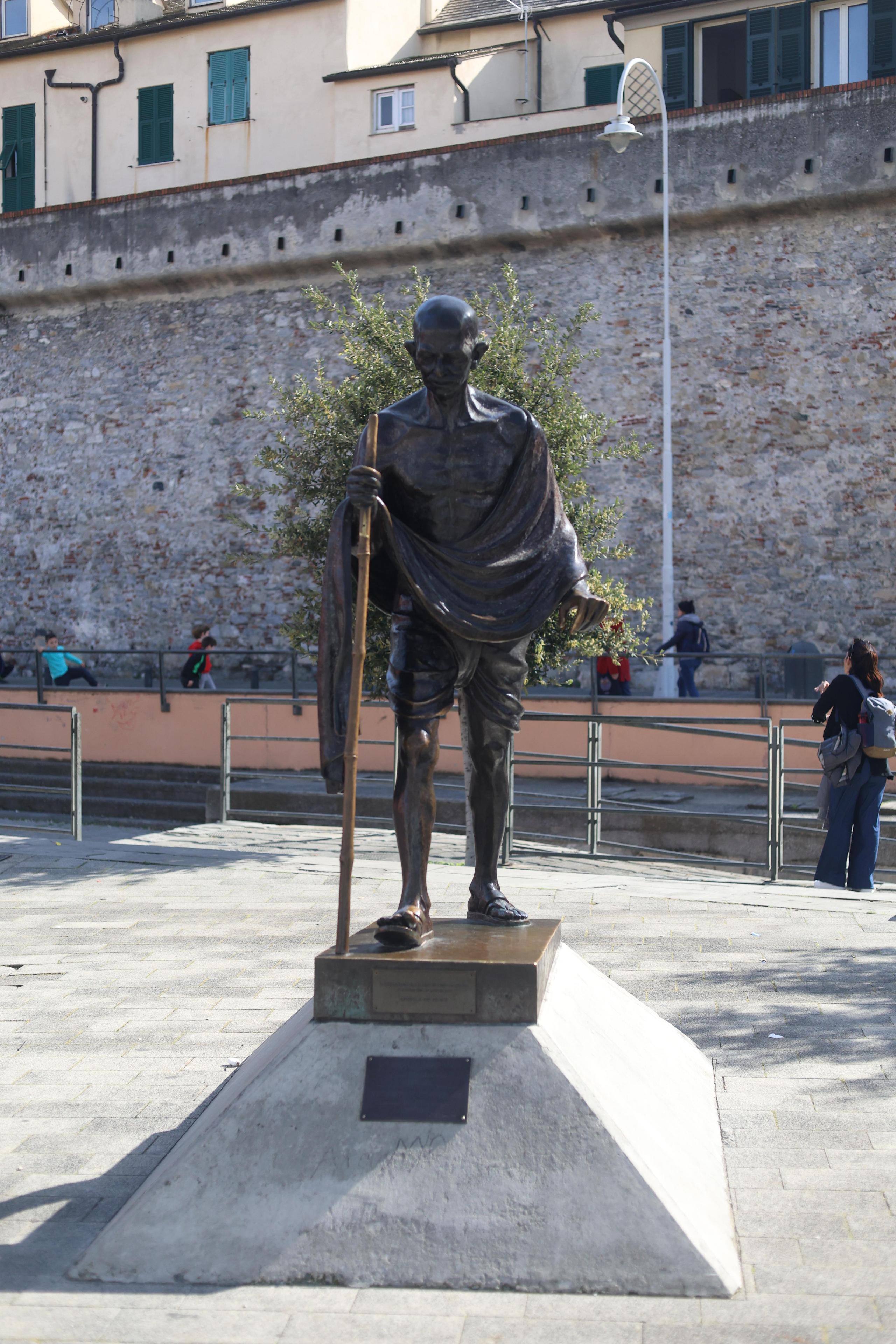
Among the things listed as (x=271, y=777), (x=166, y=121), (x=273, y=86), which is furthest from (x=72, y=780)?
(x=166, y=121)

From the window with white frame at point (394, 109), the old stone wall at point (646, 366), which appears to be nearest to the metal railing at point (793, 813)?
the old stone wall at point (646, 366)

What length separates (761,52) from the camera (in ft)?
72.3

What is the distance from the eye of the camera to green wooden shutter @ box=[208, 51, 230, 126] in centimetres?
2600

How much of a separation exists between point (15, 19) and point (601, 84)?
12642 mm

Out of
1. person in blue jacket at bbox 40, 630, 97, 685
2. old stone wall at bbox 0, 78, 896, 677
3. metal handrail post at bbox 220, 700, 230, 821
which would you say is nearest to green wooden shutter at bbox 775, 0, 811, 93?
old stone wall at bbox 0, 78, 896, 677

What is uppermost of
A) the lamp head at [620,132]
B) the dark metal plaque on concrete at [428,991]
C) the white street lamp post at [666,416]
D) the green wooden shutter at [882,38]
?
the green wooden shutter at [882,38]

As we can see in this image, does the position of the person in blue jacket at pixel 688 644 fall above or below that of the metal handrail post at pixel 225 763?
above

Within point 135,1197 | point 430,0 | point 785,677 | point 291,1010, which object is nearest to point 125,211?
point 430,0

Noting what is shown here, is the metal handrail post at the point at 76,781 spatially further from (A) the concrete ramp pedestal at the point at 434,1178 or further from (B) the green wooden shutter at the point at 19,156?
(B) the green wooden shutter at the point at 19,156

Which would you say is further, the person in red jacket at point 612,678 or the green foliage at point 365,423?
the person in red jacket at point 612,678

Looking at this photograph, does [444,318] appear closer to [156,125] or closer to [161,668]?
[161,668]

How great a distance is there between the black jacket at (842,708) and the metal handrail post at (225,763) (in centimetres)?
428

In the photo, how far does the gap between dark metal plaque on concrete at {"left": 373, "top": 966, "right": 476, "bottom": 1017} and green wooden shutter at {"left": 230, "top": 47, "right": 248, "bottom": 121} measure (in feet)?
82.4

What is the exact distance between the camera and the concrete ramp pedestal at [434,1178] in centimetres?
307
